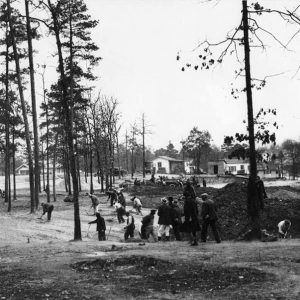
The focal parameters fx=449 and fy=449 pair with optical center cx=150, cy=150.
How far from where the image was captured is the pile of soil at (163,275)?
9155 millimetres

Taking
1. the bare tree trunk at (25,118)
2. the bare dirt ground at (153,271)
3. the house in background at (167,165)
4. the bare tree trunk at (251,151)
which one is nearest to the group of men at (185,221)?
the bare dirt ground at (153,271)

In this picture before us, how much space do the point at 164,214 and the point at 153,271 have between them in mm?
6299

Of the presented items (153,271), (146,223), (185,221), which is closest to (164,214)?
(185,221)

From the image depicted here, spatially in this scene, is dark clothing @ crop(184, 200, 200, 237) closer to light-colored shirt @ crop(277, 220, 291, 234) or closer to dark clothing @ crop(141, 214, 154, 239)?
dark clothing @ crop(141, 214, 154, 239)

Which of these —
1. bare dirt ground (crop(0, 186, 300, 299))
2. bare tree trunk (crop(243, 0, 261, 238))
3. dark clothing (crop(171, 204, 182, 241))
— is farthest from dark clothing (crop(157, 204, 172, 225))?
bare tree trunk (crop(243, 0, 261, 238))

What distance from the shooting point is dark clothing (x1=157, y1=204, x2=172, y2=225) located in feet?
55.2

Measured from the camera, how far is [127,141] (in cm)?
8206

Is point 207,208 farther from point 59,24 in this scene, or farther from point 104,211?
point 104,211

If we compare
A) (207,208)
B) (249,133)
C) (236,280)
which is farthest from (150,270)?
(249,133)

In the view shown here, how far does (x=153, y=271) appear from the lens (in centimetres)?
1062

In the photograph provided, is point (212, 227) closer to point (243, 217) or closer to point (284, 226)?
point (284, 226)

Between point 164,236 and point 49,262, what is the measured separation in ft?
21.5

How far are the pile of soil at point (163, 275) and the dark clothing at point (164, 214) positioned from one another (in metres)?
4.95

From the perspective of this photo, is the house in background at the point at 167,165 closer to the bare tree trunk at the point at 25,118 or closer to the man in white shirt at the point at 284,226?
the bare tree trunk at the point at 25,118
